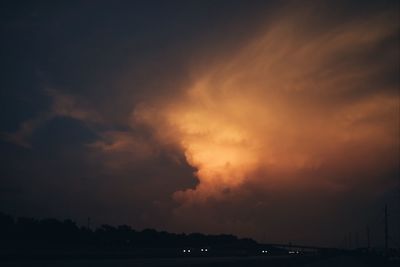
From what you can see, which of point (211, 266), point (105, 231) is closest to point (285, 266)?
point (211, 266)

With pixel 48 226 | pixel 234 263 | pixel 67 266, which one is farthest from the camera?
pixel 48 226

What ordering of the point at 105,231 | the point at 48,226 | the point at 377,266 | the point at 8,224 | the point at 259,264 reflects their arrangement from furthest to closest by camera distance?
the point at 105,231 → the point at 48,226 → the point at 8,224 → the point at 377,266 → the point at 259,264

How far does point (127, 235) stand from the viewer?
196 meters

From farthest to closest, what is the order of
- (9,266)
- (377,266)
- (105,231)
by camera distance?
(105,231)
(377,266)
(9,266)

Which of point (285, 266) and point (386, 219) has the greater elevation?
point (386, 219)

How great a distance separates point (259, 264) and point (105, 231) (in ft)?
451

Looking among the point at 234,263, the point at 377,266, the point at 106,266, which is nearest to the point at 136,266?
the point at 106,266

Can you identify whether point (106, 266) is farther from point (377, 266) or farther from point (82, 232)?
point (82, 232)

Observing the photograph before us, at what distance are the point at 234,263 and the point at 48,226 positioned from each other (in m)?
114

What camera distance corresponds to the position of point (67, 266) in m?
50.3

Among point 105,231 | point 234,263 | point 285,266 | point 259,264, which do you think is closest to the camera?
point 234,263

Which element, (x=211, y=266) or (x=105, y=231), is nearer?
(x=211, y=266)

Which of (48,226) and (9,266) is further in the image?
(48,226)

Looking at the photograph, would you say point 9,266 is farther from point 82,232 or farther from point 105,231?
point 105,231
